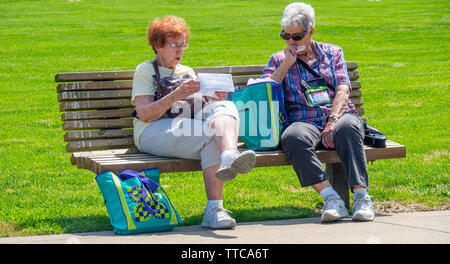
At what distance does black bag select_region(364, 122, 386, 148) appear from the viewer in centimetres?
521

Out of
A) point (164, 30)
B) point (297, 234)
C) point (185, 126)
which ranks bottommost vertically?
point (297, 234)

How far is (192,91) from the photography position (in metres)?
4.92

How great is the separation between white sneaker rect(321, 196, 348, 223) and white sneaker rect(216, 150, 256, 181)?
25.0 inches

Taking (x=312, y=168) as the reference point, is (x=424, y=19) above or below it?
above

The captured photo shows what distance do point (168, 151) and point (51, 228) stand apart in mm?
918

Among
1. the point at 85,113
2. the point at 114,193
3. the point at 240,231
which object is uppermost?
the point at 85,113

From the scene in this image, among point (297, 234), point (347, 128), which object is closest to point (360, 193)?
point (347, 128)

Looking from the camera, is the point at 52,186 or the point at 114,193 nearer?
the point at 114,193

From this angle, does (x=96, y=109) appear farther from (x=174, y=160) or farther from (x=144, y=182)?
(x=144, y=182)

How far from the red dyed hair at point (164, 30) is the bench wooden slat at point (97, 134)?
0.77 meters

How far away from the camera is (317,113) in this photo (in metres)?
5.30

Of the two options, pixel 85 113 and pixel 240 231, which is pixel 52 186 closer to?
pixel 85 113

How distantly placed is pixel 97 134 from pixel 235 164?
4.74 ft

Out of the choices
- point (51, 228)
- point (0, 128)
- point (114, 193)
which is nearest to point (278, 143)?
point (114, 193)
